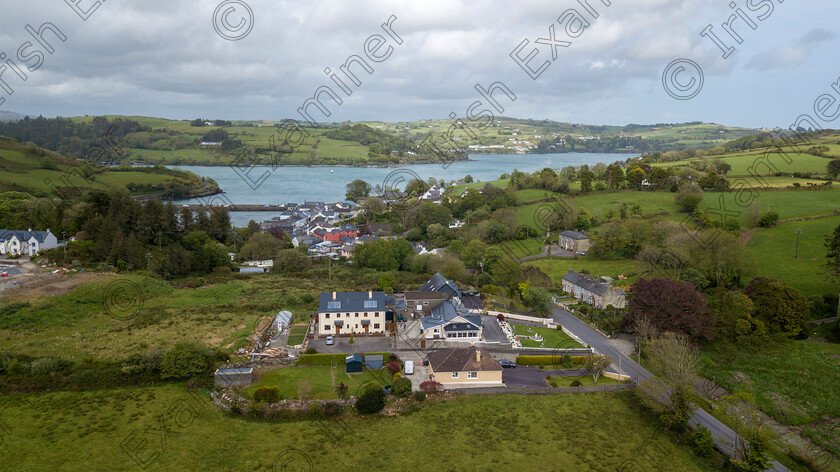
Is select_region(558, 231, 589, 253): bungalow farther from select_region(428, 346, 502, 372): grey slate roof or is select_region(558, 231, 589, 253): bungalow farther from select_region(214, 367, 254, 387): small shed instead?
select_region(214, 367, 254, 387): small shed

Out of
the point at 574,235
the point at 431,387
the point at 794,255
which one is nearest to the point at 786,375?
the point at 794,255

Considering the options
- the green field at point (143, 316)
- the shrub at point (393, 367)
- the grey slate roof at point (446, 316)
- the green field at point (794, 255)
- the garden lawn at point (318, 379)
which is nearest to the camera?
the garden lawn at point (318, 379)

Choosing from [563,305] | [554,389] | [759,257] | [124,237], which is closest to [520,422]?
[554,389]

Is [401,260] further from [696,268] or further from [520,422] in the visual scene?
[520,422]

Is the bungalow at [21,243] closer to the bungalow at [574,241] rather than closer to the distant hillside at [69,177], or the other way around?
the distant hillside at [69,177]

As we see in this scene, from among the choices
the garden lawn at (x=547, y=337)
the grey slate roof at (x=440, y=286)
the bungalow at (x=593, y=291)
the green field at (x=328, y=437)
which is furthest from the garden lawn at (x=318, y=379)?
the bungalow at (x=593, y=291)

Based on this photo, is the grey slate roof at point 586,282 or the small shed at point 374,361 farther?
the grey slate roof at point 586,282

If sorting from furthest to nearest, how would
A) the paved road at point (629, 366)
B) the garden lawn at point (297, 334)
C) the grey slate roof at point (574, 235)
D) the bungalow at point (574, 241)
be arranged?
1. the grey slate roof at point (574, 235)
2. the bungalow at point (574, 241)
3. the garden lawn at point (297, 334)
4. the paved road at point (629, 366)

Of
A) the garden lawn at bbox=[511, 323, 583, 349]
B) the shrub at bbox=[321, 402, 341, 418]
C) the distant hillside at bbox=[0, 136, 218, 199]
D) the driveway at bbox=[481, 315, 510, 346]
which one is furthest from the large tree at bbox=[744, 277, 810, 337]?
the distant hillside at bbox=[0, 136, 218, 199]
